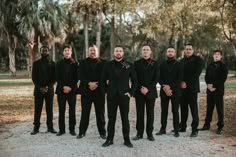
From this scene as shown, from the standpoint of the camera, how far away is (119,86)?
8562 mm

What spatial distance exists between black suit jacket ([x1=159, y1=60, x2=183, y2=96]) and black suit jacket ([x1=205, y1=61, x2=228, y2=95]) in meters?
1.10

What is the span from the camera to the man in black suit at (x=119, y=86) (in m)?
8.55

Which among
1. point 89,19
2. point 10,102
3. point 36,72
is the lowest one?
point 10,102

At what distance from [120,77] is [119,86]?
0.18 meters

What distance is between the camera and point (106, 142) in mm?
8562

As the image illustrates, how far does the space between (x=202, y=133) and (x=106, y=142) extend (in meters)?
2.68

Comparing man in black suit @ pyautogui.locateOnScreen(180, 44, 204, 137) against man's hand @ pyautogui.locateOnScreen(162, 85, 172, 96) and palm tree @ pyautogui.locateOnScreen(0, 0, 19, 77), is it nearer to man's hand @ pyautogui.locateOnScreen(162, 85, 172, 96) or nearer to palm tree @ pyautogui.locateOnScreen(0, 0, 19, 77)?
man's hand @ pyautogui.locateOnScreen(162, 85, 172, 96)

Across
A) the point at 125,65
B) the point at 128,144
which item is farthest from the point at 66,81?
the point at 128,144

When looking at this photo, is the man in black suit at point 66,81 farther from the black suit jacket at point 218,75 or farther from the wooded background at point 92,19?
the wooded background at point 92,19

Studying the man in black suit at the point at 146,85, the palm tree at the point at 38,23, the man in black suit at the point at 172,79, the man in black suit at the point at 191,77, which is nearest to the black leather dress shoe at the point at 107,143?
the man in black suit at the point at 146,85

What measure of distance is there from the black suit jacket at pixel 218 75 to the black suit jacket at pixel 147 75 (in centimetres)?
185

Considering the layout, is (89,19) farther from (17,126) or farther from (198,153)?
(198,153)


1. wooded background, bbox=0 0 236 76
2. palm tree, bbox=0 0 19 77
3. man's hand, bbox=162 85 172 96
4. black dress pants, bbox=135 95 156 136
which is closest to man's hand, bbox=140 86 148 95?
black dress pants, bbox=135 95 156 136

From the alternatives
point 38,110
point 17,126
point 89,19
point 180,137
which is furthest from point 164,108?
point 89,19
